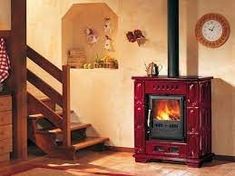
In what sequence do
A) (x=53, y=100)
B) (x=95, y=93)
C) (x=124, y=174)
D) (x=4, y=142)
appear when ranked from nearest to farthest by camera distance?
(x=124, y=174) < (x=4, y=142) < (x=53, y=100) < (x=95, y=93)

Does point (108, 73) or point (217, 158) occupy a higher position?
point (108, 73)

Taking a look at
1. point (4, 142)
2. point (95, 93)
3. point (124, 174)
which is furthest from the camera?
point (95, 93)

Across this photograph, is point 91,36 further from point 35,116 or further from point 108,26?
point 35,116

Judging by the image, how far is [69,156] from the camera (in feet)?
24.0

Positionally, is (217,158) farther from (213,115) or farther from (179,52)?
(179,52)

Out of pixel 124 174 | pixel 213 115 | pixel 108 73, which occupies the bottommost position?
pixel 124 174

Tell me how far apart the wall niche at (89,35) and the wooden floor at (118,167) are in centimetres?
176

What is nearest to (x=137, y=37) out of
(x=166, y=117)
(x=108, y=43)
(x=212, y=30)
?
(x=108, y=43)

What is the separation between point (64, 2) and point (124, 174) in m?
3.20

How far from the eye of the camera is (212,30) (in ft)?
23.8

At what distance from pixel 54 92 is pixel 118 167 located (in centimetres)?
159

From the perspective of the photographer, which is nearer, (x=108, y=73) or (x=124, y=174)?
(x=124, y=174)

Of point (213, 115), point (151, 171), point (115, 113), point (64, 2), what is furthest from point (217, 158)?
point (64, 2)

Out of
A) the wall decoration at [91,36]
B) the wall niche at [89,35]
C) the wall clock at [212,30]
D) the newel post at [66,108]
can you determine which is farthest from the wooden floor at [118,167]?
the wall decoration at [91,36]
